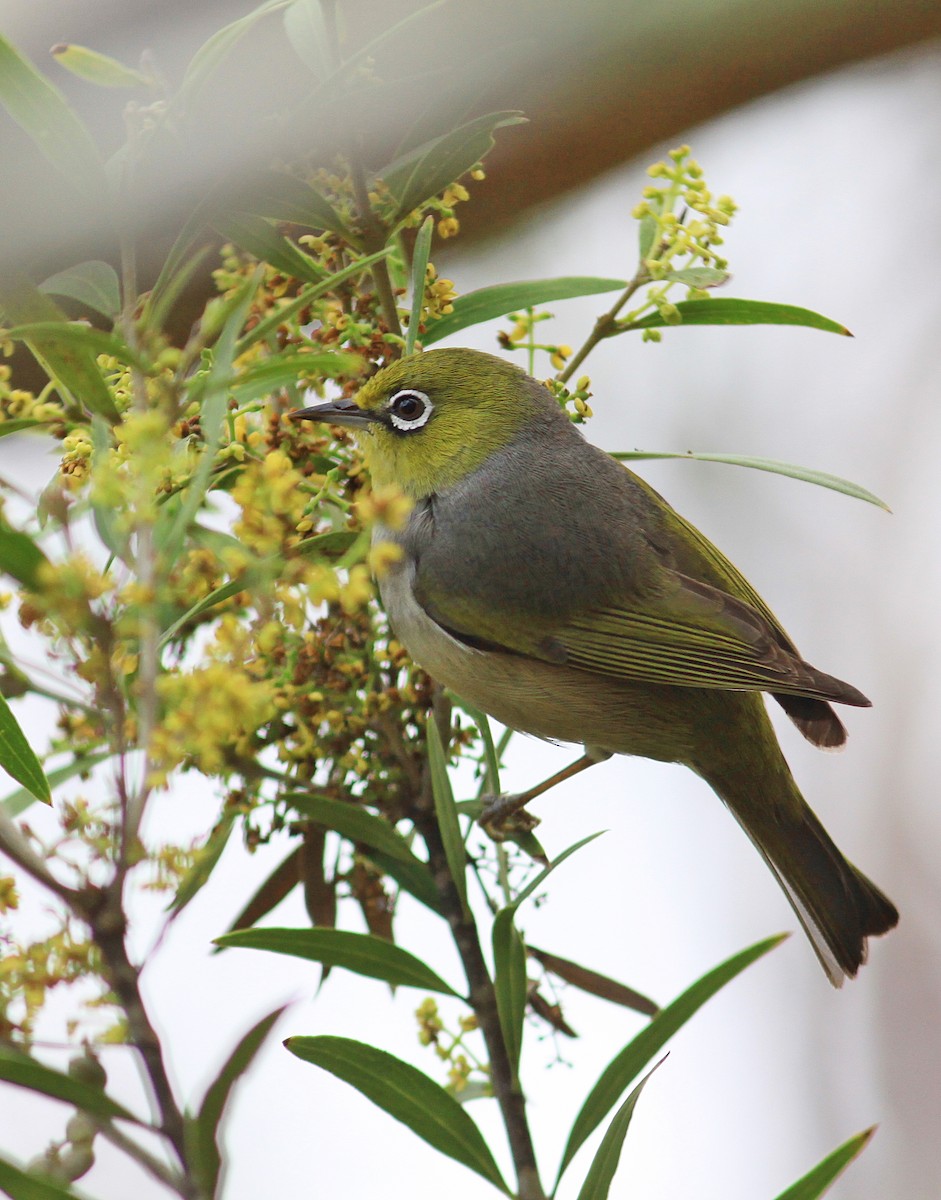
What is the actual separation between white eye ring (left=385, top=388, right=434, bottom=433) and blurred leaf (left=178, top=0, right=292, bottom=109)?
27.6 inches

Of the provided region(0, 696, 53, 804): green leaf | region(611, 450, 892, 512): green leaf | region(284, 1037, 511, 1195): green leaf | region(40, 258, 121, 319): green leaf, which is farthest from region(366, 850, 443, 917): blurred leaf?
region(40, 258, 121, 319): green leaf

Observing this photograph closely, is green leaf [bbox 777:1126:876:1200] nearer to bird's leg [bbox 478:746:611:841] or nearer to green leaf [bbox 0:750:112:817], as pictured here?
bird's leg [bbox 478:746:611:841]

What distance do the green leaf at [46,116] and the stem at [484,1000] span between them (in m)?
0.55

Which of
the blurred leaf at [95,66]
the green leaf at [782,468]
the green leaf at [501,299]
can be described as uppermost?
the green leaf at [501,299]

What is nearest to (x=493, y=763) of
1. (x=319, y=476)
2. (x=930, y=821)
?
(x=319, y=476)

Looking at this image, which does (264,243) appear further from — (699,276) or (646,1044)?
(646,1044)

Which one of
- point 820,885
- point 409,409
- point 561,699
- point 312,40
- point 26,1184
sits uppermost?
point 409,409

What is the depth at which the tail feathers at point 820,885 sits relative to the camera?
1.75 meters

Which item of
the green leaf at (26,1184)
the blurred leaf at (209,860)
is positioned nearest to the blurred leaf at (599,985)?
the blurred leaf at (209,860)

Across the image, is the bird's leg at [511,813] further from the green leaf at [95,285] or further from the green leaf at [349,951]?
the green leaf at [95,285]

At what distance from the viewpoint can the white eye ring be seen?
1691 mm

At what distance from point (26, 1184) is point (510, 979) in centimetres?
42

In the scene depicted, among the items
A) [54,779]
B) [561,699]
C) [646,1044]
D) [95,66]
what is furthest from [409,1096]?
[95,66]

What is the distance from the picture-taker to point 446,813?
1093mm
